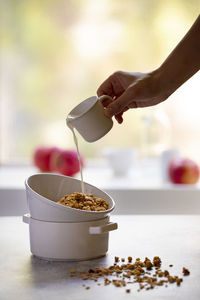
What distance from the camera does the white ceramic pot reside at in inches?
42.2

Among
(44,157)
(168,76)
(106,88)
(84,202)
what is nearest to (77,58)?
(44,157)

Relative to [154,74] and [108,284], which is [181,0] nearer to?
[154,74]

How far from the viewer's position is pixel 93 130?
1265 millimetres

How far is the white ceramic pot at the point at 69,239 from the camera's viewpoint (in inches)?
42.2

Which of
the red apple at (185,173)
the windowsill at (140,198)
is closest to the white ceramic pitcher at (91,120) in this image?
the windowsill at (140,198)

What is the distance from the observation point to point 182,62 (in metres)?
1.28

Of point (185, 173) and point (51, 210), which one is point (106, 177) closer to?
point (185, 173)

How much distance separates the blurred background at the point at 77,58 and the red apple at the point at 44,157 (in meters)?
0.30

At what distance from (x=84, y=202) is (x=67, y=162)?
1266mm

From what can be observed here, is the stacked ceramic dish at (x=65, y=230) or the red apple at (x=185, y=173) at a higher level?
the red apple at (x=185, y=173)

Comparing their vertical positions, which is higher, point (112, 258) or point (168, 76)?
point (168, 76)

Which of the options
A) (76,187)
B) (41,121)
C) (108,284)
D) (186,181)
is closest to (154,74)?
(76,187)

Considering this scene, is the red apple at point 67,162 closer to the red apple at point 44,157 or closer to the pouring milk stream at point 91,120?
the red apple at point 44,157

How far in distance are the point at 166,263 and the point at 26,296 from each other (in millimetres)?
334
